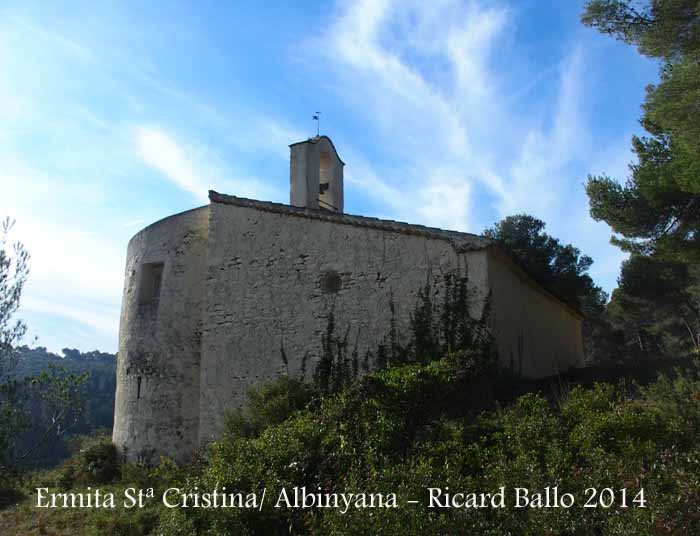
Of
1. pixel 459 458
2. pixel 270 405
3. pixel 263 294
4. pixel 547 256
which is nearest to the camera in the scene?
pixel 459 458

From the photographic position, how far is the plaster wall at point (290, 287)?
1157cm

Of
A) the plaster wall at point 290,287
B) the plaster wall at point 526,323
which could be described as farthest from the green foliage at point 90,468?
the plaster wall at point 526,323

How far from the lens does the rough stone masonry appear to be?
38.2 feet

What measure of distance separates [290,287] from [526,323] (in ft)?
18.6

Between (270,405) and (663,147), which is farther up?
(663,147)

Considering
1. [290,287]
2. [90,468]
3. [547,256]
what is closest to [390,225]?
[290,287]

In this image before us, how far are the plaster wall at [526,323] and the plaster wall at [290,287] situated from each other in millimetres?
1130

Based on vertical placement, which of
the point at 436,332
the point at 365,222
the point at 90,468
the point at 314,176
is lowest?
the point at 90,468

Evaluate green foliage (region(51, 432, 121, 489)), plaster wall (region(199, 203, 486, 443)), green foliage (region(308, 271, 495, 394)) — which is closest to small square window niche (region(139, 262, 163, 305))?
→ plaster wall (region(199, 203, 486, 443))

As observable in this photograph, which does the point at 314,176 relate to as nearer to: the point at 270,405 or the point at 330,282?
the point at 330,282

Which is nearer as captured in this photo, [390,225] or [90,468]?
[390,225]

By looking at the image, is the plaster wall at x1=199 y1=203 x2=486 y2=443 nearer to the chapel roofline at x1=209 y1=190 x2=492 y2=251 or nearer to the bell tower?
the chapel roofline at x1=209 y1=190 x2=492 y2=251

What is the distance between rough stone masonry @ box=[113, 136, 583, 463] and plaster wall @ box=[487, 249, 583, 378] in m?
0.05

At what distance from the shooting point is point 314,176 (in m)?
15.0
